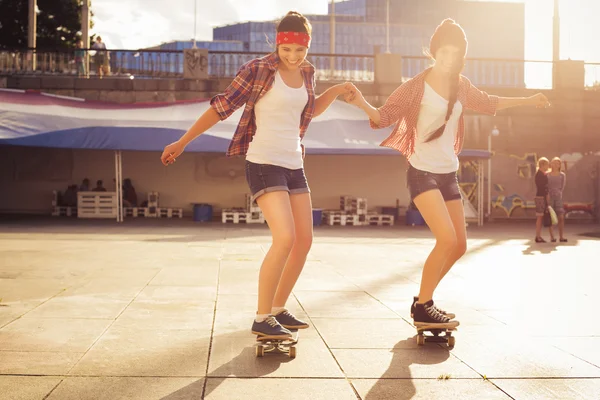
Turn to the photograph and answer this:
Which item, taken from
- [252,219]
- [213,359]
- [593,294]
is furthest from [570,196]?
[213,359]

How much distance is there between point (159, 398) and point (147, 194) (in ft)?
73.3

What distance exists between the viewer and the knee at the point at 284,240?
15.6 ft

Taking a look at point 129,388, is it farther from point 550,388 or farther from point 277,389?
point 550,388

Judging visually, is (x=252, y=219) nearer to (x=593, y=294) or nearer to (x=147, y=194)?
(x=147, y=194)

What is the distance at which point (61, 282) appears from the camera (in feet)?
27.1

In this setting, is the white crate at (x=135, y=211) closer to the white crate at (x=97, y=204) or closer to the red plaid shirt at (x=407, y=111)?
the white crate at (x=97, y=204)

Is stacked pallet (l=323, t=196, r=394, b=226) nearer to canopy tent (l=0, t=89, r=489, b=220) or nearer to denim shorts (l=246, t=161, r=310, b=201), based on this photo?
canopy tent (l=0, t=89, r=489, b=220)

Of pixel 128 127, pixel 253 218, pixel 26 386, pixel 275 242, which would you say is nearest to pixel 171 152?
pixel 275 242

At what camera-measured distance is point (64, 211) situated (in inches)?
981

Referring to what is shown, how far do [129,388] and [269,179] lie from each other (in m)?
1.57

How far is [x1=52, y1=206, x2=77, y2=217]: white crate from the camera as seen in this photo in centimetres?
2477

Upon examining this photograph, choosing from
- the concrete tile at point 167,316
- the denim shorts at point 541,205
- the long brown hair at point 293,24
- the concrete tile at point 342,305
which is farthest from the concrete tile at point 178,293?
the denim shorts at point 541,205

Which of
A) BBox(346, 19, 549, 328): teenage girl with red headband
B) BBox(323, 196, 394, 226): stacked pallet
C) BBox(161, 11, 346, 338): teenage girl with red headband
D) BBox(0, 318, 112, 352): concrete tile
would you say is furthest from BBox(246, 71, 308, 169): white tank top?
BBox(323, 196, 394, 226): stacked pallet

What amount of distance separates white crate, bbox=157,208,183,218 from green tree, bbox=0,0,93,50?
15.1m
